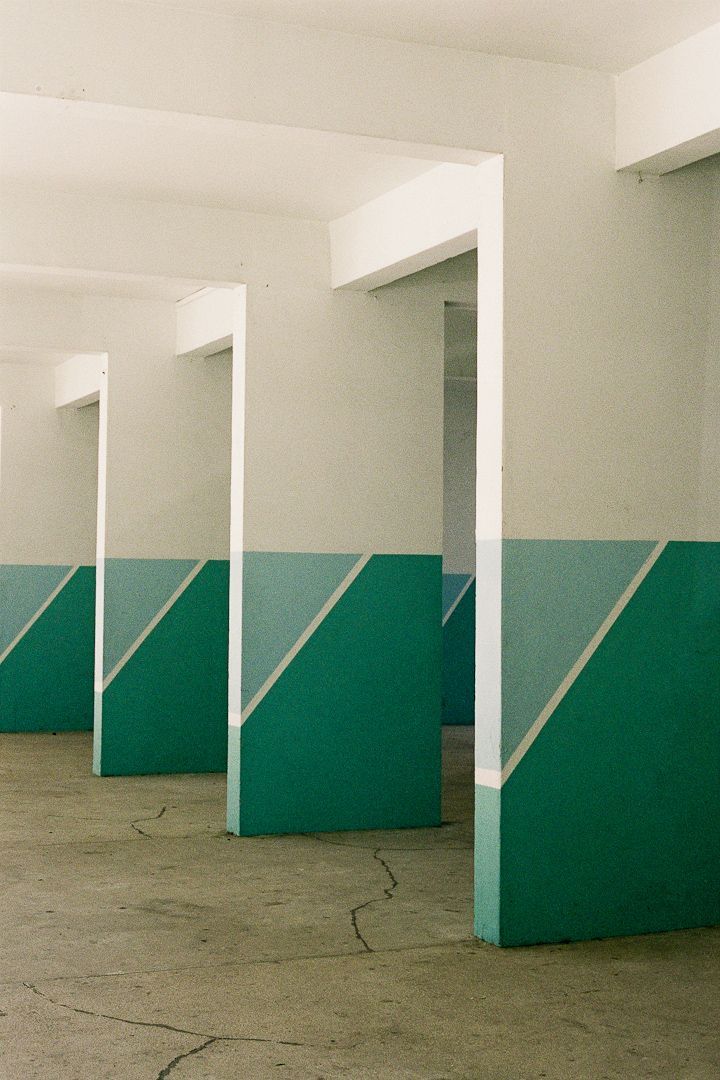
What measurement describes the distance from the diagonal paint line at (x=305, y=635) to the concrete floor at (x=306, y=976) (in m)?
0.73

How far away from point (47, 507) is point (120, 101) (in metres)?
7.99

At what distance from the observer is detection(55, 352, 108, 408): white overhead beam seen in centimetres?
1100

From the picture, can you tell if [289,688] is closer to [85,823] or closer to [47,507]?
[85,823]

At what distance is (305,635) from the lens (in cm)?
733

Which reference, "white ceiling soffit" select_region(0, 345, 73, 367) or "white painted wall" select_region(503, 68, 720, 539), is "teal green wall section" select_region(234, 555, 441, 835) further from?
"white ceiling soffit" select_region(0, 345, 73, 367)

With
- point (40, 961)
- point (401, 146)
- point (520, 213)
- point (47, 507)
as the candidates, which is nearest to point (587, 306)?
point (520, 213)

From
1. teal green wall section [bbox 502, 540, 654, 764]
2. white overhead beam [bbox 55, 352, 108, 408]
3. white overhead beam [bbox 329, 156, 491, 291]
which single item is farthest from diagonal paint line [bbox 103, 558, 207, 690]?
teal green wall section [bbox 502, 540, 654, 764]

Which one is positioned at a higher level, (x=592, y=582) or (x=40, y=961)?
(x=592, y=582)

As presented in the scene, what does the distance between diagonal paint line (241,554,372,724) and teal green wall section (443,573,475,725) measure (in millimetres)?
6048

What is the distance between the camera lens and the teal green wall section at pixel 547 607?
5.01 metres

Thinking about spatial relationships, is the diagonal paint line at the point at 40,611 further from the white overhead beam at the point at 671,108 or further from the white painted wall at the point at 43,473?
the white overhead beam at the point at 671,108

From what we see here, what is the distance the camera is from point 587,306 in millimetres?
Answer: 5172

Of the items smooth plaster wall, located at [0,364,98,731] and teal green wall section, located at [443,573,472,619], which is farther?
teal green wall section, located at [443,573,472,619]

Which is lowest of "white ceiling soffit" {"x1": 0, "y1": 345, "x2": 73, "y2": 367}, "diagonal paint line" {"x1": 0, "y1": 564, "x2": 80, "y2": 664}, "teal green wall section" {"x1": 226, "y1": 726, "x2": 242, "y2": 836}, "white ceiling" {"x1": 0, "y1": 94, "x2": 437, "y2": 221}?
"teal green wall section" {"x1": 226, "y1": 726, "x2": 242, "y2": 836}
